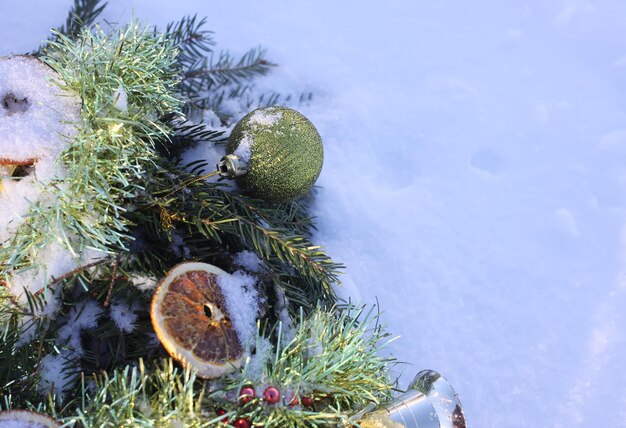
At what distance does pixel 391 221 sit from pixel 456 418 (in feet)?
1.32

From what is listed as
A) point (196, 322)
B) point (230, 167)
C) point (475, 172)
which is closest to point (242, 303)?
point (196, 322)

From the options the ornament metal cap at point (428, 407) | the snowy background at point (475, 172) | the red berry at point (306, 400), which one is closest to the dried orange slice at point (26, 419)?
the red berry at point (306, 400)

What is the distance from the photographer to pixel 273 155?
2.47 ft

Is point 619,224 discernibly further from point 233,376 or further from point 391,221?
point 233,376

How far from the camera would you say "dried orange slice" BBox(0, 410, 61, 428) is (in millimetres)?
520

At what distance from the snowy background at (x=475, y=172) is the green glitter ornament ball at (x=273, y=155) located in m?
0.22

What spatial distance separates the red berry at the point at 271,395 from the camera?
0.57m

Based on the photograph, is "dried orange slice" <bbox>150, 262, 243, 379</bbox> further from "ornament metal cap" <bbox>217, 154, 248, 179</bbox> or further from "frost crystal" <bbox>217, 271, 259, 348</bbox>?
"ornament metal cap" <bbox>217, 154, 248, 179</bbox>

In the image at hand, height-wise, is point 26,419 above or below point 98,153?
below

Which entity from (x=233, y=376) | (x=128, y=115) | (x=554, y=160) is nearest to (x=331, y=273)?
(x=233, y=376)

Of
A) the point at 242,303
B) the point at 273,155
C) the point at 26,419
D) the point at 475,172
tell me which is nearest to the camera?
the point at 26,419

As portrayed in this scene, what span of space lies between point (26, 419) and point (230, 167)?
13.9 inches

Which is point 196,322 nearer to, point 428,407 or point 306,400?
point 306,400

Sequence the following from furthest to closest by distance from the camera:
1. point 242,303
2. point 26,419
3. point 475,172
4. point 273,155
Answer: point 475,172 < point 273,155 < point 242,303 < point 26,419
